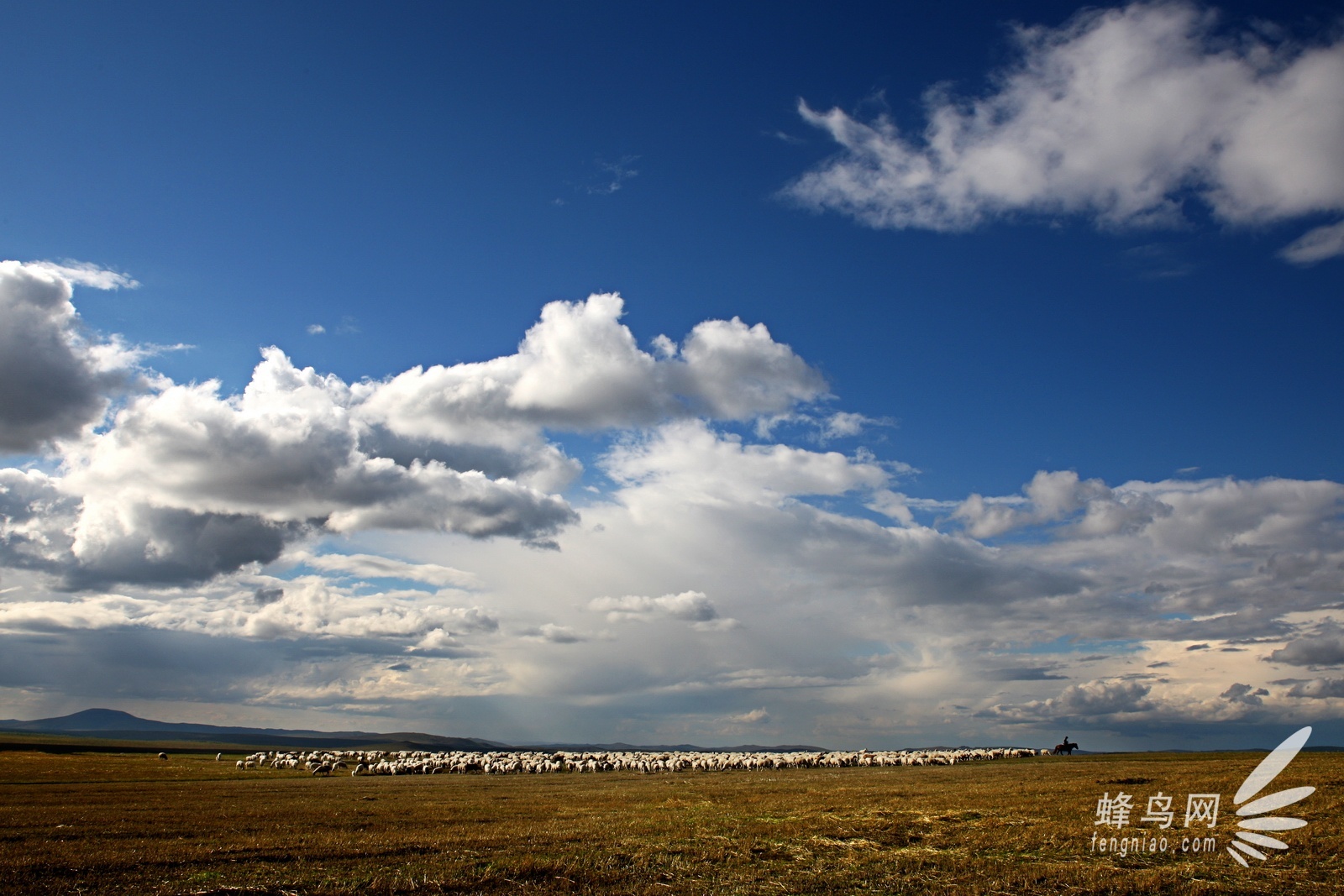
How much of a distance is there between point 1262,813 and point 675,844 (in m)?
19.0

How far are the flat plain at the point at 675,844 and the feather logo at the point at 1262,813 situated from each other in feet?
1.48

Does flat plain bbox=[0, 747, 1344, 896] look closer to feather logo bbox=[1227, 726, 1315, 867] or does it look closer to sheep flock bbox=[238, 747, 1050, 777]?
feather logo bbox=[1227, 726, 1315, 867]

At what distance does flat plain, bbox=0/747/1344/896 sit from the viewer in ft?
53.1

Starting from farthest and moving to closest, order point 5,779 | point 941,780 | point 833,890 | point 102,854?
point 5,779 → point 941,780 → point 102,854 → point 833,890

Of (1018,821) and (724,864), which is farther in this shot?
(1018,821)

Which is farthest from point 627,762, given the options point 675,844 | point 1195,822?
point 1195,822

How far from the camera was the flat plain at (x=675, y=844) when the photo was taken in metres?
16.2

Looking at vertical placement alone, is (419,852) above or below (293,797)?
above

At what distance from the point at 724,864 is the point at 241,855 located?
13.4 m

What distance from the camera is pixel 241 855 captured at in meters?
20.2

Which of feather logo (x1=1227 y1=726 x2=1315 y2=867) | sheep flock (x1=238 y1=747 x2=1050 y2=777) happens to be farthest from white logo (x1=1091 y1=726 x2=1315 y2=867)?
sheep flock (x1=238 y1=747 x2=1050 y2=777)

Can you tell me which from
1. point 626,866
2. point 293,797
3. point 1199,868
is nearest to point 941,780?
point 1199,868

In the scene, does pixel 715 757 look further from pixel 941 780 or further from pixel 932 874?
pixel 932 874

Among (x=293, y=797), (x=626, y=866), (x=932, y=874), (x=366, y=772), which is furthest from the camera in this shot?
(x=366, y=772)
